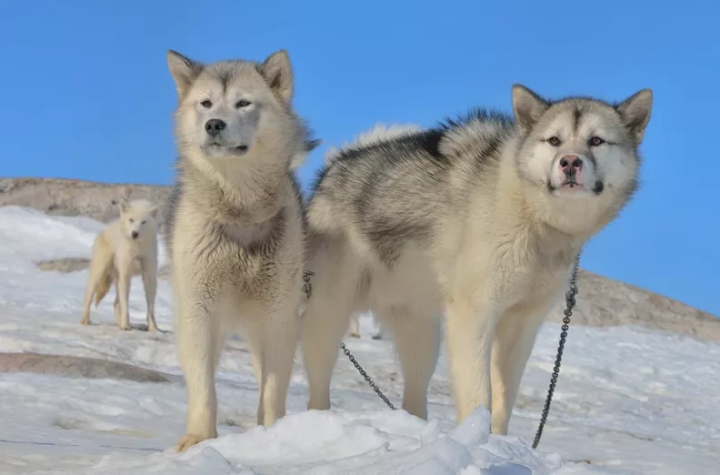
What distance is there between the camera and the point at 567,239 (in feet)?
14.6

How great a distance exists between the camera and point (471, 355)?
434cm

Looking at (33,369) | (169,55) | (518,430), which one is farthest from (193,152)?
(518,430)

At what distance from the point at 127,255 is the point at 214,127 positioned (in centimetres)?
890

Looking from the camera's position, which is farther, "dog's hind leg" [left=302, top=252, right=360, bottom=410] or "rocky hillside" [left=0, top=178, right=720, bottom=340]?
"rocky hillside" [left=0, top=178, right=720, bottom=340]

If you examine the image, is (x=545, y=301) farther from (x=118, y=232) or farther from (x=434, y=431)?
(x=118, y=232)

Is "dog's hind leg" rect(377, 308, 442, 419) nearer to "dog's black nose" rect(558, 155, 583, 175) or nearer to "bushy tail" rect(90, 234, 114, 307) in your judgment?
"dog's black nose" rect(558, 155, 583, 175)

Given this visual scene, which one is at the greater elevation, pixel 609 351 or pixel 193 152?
pixel 193 152

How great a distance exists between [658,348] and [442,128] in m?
10.7

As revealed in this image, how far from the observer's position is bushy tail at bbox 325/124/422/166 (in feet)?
19.0

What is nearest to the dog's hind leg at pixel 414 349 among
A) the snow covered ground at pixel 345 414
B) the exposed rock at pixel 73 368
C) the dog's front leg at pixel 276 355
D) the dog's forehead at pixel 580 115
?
the snow covered ground at pixel 345 414

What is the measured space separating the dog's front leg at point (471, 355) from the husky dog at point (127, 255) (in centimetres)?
838

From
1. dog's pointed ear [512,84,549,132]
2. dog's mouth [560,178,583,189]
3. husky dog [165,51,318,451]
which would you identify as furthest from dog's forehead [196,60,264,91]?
dog's mouth [560,178,583,189]

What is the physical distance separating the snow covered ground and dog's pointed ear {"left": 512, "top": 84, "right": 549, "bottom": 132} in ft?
5.75

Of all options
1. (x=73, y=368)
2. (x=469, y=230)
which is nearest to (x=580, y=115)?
(x=469, y=230)
